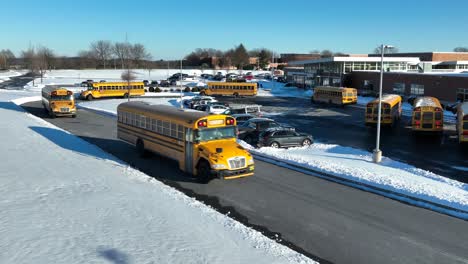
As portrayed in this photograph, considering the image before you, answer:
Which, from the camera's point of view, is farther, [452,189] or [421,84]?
[421,84]

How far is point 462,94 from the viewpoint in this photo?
1986 inches

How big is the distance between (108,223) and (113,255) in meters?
2.15

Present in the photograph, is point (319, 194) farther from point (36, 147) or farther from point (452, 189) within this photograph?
point (36, 147)

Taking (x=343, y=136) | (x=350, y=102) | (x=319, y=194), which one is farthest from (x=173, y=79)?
(x=319, y=194)

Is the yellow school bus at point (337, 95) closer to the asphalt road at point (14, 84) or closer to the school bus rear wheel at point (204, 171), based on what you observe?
the school bus rear wheel at point (204, 171)

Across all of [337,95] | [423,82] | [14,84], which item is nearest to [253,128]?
[337,95]

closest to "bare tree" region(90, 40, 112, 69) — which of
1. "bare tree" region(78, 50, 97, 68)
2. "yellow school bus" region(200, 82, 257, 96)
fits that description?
"bare tree" region(78, 50, 97, 68)

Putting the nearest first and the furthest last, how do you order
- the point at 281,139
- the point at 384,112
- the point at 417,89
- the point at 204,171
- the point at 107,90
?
the point at 204,171
the point at 281,139
the point at 384,112
the point at 417,89
the point at 107,90

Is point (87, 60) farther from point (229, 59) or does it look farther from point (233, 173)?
point (233, 173)

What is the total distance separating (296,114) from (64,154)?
93.3 ft

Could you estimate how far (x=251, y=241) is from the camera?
10.4 meters

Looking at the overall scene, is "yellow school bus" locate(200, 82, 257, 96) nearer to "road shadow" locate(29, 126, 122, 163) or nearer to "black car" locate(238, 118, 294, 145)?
"black car" locate(238, 118, 294, 145)

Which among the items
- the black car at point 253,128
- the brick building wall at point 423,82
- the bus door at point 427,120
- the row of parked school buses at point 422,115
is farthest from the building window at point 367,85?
the black car at point 253,128

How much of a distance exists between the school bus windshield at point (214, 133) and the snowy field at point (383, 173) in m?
4.09
